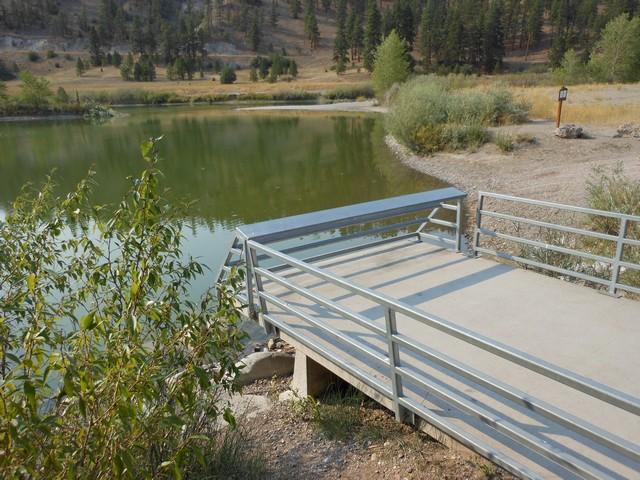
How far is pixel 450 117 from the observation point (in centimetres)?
2214

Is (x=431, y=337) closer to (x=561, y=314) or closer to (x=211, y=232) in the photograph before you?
(x=561, y=314)

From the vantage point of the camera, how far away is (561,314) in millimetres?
4328

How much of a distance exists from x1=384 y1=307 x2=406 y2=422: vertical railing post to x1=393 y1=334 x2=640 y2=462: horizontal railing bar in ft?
0.15

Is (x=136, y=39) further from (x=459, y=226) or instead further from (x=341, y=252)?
(x=459, y=226)

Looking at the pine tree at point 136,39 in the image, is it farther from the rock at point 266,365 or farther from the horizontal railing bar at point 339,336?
the horizontal railing bar at point 339,336

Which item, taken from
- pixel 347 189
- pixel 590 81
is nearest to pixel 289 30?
pixel 590 81

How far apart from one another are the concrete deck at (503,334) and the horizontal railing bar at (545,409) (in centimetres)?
30

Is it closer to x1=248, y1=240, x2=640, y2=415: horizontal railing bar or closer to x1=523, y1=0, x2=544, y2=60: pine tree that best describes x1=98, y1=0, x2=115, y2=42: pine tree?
x1=523, y1=0, x2=544, y2=60: pine tree

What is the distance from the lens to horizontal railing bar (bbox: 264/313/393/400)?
340cm

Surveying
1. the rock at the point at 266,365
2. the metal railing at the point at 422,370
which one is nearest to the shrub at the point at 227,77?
the rock at the point at 266,365

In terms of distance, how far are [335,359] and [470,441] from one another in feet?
3.95

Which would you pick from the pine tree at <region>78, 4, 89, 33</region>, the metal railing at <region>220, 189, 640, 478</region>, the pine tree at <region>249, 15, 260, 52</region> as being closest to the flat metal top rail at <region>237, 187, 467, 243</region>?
the metal railing at <region>220, 189, 640, 478</region>

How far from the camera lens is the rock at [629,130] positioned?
62.4ft

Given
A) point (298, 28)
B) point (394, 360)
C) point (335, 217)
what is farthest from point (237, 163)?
point (298, 28)
